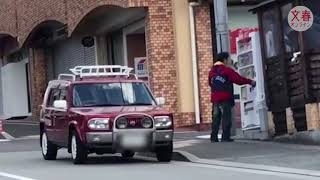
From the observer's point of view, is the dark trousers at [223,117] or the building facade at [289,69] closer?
the building facade at [289,69]

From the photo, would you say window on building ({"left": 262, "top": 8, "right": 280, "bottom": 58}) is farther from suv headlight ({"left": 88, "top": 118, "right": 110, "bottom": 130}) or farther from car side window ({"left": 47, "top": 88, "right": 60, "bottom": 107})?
car side window ({"left": 47, "top": 88, "right": 60, "bottom": 107})

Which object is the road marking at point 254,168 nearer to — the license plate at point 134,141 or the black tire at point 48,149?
the license plate at point 134,141

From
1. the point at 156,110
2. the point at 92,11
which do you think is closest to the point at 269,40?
the point at 156,110

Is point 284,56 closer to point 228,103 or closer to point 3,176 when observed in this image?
point 228,103

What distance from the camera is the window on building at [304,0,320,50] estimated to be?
54.4 ft

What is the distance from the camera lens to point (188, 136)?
21703mm

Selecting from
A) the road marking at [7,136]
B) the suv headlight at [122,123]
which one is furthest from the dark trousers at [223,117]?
the road marking at [7,136]

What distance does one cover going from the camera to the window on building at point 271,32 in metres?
17.6

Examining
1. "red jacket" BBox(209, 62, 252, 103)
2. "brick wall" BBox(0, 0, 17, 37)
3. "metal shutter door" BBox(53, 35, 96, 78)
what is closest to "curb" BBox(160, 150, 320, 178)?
"red jacket" BBox(209, 62, 252, 103)

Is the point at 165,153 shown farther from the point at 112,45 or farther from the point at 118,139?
the point at 112,45

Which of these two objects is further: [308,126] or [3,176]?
[308,126]

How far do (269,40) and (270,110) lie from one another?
1.55m

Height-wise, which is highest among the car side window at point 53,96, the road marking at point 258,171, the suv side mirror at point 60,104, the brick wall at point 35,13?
the brick wall at point 35,13

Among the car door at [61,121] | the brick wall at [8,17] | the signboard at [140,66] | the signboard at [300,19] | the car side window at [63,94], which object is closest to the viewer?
the signboard at [300,19]
